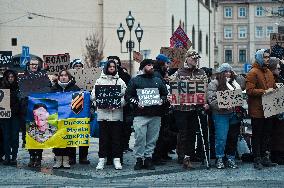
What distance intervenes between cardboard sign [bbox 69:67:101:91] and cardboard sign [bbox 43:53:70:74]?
4.83ft

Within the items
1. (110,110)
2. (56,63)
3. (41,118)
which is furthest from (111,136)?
(56,63)

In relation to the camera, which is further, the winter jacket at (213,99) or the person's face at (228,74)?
the person's face at (228,74)

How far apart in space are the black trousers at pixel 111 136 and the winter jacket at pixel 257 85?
8.11ft

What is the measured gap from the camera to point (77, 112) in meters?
13.3

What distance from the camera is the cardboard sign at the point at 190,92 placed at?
12891 millimetres

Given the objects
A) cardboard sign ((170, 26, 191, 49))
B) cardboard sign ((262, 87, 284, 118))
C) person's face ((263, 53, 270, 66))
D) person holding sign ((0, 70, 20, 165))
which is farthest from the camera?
cardboard sign ((170, 26, 191, 49))

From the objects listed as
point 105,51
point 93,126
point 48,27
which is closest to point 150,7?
point 105,51

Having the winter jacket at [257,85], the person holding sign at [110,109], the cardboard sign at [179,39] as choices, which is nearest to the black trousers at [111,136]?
the person holding sign at [110,109]

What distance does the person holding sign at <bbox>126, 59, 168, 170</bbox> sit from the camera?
41.9 feet

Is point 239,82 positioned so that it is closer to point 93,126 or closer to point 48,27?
point 93,126

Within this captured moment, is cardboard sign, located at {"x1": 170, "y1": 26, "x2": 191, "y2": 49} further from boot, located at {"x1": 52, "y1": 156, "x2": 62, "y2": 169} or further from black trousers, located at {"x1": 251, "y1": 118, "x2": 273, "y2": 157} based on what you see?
boot, located at {"x1": 52, "y1": 156, "x2": 62, "y2": 169}

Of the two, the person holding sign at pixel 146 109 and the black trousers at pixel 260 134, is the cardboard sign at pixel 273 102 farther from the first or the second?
the person holding sign at pixel 146 109

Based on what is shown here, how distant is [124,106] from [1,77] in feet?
8.39

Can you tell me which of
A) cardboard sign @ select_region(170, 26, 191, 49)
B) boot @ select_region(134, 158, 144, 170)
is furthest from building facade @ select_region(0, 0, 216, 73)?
boot @ select_region(134, 158, 144, 170)
